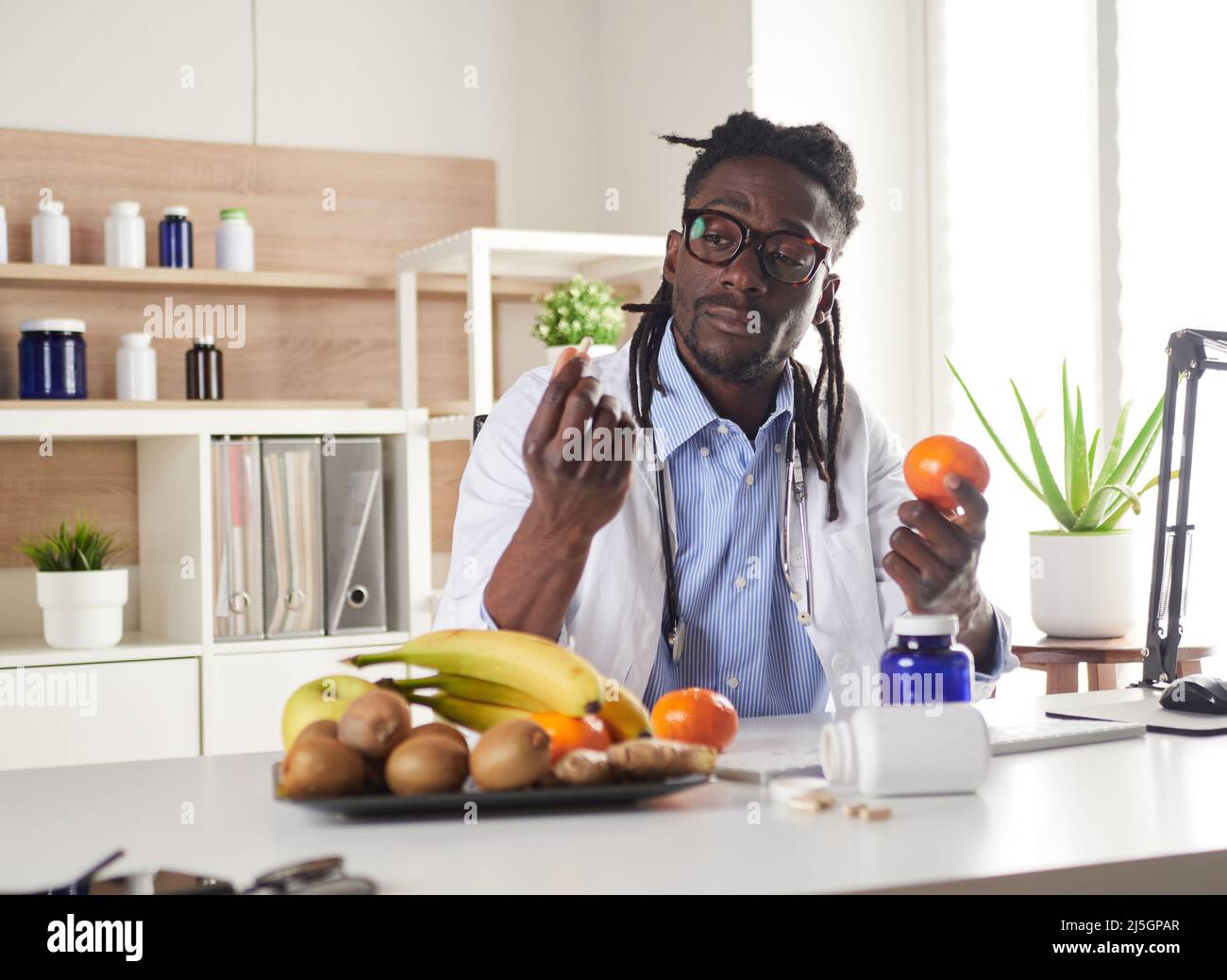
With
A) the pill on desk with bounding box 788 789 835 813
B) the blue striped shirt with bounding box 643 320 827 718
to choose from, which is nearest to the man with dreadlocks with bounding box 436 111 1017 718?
the blue striped shirt with bounding box 643 320 827 718

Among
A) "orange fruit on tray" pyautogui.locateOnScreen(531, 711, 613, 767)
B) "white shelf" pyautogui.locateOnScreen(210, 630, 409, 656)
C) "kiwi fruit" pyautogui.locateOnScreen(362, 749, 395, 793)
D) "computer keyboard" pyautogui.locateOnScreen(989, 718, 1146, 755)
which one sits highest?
"orange fruit on tray" pyautogui.locateOnScreen(531, 711, 613, 767)

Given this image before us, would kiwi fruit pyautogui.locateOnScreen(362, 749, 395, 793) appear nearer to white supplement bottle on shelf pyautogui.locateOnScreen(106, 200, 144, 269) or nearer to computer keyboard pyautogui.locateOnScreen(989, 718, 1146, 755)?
computer keyboard pyautogui.locateOnScreen(989, 718, 1146, 755)

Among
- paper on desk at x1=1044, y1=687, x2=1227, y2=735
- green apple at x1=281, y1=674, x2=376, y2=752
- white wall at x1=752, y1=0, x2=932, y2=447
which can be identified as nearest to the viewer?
green apple at x1=281, y1=674, x2=376, y2=752

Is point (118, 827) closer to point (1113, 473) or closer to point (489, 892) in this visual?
point (489, 892)

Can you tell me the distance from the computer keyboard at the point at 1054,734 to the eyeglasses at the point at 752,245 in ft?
2.10

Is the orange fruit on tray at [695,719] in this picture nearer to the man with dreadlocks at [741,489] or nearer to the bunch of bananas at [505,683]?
the bunch of bananas at [505,683]

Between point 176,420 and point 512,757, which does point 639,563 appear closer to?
point 512,757

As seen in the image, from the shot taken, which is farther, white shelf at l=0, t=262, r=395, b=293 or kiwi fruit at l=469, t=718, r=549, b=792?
white shelf at l=0, t=262, r=395, b=293

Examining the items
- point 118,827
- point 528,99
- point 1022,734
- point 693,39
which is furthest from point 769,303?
point 528,99

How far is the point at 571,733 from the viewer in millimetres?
1058

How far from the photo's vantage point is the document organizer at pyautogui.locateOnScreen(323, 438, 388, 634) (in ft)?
9.31

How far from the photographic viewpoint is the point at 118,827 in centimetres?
100

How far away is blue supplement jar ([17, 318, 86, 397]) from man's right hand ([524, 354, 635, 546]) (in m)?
1.83

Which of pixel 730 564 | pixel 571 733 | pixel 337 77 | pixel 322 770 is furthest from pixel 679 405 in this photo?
pixel 337 77
